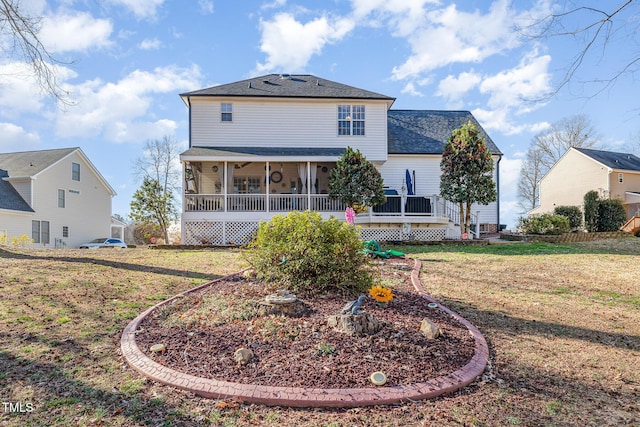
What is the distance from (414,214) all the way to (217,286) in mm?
10455

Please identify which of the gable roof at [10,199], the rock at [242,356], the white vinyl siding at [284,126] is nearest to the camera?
the rock at [242,356]

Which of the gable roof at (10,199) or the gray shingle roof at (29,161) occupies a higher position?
the gray shingle roof at (29,161)

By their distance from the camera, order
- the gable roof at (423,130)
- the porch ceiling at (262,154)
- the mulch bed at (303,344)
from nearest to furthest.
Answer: the mulch bed at (303,344), the porch ceiling at (262,154), the gable roof at (423,130)

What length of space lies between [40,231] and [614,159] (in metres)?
41.5

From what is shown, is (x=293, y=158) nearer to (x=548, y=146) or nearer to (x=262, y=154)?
(x=262, y=154)

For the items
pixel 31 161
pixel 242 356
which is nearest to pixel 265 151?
pixel 242 356

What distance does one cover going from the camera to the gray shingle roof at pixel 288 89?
701 inches

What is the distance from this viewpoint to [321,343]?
12.5 ft

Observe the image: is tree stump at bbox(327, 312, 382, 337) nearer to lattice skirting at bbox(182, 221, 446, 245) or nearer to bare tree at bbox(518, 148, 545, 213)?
lattice skirting at bbox(182, 221, 446, 245)

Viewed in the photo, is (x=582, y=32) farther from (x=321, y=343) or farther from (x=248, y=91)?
(x=248, y=91)

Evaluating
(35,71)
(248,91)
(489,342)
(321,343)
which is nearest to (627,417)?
(489,342)

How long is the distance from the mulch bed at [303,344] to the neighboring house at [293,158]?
10527 millimetres

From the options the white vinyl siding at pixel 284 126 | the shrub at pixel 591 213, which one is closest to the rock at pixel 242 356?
the white vinyl siding at pixel 284 126

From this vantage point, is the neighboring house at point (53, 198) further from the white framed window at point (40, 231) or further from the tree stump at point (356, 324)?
the tree stump at point (356, 324)
